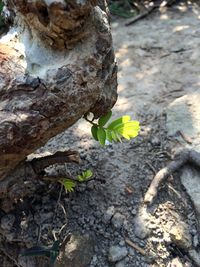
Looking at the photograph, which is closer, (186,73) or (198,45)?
(186,73)

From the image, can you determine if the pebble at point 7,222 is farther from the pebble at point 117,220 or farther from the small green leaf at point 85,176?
the pebble at point 117,220

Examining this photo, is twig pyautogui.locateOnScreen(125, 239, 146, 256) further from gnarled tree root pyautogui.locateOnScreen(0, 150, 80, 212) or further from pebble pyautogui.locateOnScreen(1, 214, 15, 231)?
pebble pyautogui.locateOnScreen(1, 214, 15, 231)

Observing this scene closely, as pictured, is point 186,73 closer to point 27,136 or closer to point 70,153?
point 70,153

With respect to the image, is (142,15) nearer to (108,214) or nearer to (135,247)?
(108,214)

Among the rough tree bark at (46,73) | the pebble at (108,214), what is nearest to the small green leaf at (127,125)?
Answer: the rough tree bark at (46,73)

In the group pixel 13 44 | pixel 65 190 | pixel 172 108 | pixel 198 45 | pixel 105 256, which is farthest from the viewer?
pixel 198 45

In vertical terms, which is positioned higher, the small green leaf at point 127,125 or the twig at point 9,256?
the small green leaf at point 127,125

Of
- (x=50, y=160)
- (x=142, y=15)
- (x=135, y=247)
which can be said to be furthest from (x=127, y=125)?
(x=142, y=15)

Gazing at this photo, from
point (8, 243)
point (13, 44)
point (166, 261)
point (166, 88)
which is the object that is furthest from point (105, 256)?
point (166, 88)
